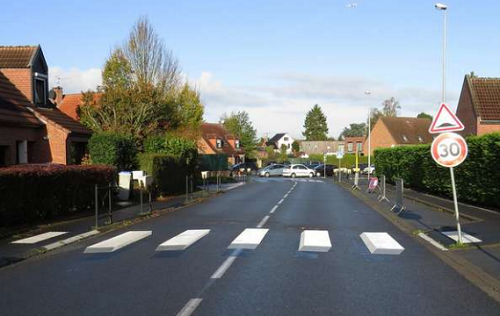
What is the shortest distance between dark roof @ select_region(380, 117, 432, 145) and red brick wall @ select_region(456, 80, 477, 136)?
32.7 meters

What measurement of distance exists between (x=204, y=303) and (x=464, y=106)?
40952 millimetres

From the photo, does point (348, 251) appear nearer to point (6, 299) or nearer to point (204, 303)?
point (204, 303)

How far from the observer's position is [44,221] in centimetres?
1476

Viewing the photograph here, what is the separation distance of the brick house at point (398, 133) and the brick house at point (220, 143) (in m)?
21.7

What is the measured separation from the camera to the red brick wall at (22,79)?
24.9m

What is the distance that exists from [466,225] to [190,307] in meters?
9.90

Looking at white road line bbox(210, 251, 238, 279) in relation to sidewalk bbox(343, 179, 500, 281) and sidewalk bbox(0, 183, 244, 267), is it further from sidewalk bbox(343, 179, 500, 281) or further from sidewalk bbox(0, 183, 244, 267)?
sidewalk bbox(343, 179, 500, 281)

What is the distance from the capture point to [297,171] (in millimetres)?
62469

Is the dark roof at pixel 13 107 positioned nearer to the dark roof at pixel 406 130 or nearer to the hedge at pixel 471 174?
the hedge at pixel 471 174

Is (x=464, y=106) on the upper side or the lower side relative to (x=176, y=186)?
upper

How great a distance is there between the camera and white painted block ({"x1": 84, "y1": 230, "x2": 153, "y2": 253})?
34.8 ft

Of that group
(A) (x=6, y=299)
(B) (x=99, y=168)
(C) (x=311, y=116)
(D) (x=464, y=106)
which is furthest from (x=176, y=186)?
(C) (x=311, y=116)

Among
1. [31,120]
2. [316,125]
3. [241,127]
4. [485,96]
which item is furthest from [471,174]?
[316,125]

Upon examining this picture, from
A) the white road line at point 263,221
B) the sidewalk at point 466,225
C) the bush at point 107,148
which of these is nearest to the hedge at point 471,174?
the sidewalk at point 466,225
